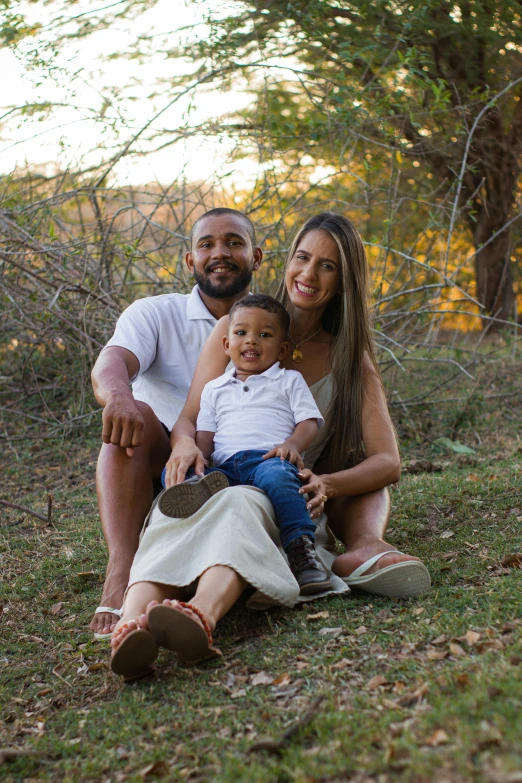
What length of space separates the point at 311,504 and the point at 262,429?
1.19ft

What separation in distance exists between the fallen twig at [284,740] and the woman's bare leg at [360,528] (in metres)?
0.91

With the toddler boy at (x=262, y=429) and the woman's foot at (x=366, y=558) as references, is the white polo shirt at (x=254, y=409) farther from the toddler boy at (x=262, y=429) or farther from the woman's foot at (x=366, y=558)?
the woman's foot at (x=366, y=558)

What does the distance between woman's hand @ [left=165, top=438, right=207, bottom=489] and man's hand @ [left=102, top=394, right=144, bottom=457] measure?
0.16m

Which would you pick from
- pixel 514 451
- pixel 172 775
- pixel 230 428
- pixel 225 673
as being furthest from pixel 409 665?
pixel 514 451

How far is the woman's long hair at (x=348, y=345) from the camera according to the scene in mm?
3307

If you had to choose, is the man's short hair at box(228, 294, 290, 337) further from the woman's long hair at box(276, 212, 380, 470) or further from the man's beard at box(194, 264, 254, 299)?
the man's beard at box(194, 264, 254, 299)

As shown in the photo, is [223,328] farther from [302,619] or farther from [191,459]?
[302,619]

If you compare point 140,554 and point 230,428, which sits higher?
point 230,428

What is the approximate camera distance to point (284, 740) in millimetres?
1876

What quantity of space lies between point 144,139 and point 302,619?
13.3 ft

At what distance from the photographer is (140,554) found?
270 centimetres

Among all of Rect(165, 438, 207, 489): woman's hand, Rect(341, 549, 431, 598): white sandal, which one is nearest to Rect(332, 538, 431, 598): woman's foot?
Rect(341, 549, 431, 598): white sandal

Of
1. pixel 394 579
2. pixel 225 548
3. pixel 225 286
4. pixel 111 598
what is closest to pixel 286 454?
pixel 225 548

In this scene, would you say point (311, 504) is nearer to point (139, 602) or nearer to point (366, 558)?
point (366, 558)
